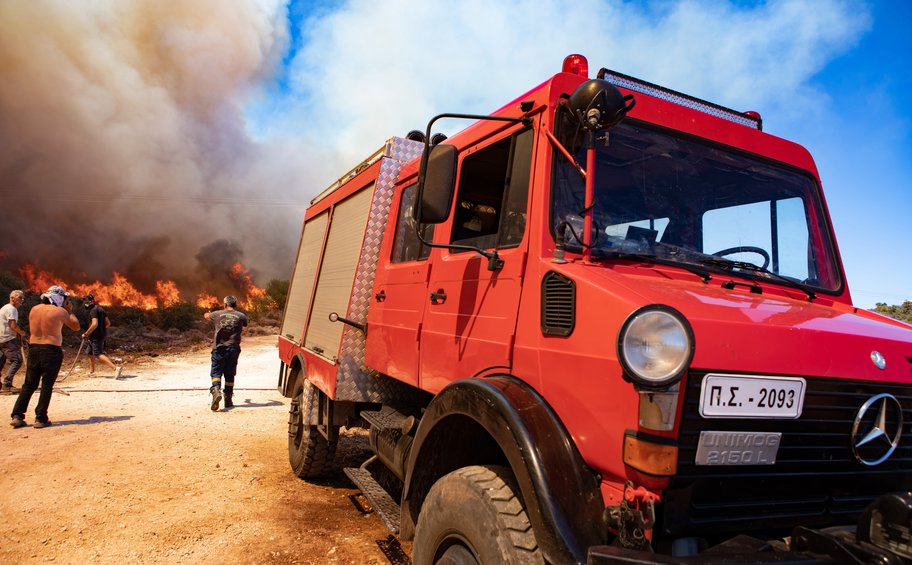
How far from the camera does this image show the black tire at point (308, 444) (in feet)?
17.1

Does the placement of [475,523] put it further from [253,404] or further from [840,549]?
[253,404]

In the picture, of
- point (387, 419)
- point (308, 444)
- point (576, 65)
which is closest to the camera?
point (576, 65)

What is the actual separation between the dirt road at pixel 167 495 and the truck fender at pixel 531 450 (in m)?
1.82

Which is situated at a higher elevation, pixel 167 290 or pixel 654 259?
pixel 167 290

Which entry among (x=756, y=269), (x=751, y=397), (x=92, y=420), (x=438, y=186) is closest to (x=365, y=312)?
(x=438, y=186)

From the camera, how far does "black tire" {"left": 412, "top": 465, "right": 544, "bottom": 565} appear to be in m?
1.92

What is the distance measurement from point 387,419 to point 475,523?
6.37ft

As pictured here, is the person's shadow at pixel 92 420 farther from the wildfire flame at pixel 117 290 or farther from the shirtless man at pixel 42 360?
the wildfire flame at pixel 117 290

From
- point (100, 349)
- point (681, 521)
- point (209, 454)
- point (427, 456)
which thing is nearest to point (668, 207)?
point (681, 521)

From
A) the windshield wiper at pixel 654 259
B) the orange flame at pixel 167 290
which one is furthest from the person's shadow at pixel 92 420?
the orange flame at pixel 167 290

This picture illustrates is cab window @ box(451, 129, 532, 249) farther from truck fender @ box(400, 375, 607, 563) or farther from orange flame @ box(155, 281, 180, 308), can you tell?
orange flame @ box(155, 281, 180, 308)

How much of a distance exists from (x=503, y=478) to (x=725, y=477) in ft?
2.73

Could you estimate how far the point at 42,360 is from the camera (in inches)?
287

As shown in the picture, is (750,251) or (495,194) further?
(495,194)
